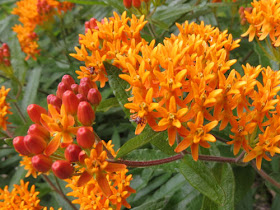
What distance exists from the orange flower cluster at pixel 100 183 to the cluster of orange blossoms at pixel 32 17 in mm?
3081

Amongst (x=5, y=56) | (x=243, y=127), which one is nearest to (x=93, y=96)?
(x=243, y=127)

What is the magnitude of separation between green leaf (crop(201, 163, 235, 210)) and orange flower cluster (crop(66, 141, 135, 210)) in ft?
1.97

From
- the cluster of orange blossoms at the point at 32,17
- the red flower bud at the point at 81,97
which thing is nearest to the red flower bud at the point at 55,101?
the red flower bud at the point at 81,97

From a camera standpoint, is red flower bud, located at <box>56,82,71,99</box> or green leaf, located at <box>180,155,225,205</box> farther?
red flower bud, located at <box>56,82,71,99</box>

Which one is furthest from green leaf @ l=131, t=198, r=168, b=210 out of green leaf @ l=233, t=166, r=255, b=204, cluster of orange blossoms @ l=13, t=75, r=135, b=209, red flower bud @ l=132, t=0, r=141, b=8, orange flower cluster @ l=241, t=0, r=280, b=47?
red flower bud @ l=132, t=0, r=141, b=8

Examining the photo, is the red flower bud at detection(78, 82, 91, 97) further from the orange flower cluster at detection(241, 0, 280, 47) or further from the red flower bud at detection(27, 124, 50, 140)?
the orange flower cluster at detection(241, 0, 280, 47)

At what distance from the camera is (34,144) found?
5.89 ft

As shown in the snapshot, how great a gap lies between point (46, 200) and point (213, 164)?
2307 millimetres

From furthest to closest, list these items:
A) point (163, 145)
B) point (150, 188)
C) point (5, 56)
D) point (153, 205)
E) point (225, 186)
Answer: point (5, 56) → point (150, 188) → point (153, 205) → point (225, 186) → point (163, 145)

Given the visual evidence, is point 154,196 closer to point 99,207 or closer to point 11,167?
point 99,207

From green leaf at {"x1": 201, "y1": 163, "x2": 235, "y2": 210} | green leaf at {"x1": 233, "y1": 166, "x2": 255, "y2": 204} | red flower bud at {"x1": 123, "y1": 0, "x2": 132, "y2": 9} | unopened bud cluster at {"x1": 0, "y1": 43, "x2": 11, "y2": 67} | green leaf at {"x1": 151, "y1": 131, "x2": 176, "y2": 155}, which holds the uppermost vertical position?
red flower bud at {"x1": 123, "y1": 0, "x2": 132, "y2": 9}

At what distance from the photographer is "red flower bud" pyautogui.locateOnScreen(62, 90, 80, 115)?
187cm

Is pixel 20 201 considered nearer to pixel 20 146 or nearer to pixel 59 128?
pixel 20 146

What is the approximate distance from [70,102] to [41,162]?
1.25ft
